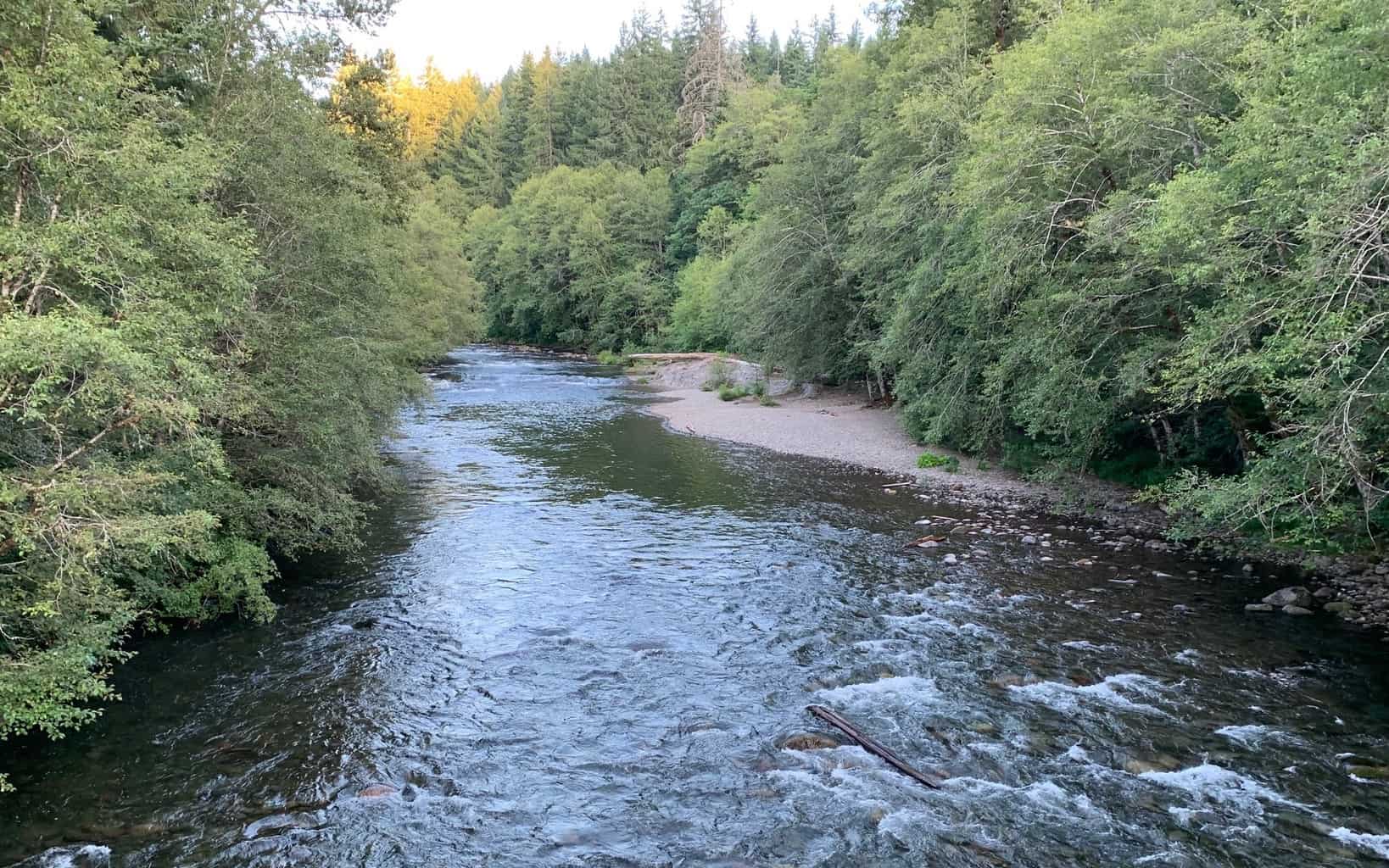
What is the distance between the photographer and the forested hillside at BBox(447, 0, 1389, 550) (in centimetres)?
941

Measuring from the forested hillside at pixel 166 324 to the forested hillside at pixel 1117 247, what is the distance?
12.1 meters

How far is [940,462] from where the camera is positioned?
23.6 meters

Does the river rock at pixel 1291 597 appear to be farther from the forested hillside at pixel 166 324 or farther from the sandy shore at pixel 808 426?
the forested hillside at pixel 166 324

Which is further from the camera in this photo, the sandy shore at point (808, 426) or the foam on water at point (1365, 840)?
the sandy shore at point (808, 426)

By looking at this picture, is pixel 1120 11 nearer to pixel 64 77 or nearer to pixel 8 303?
pixel 64 77

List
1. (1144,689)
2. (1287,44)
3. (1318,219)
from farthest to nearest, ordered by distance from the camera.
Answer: (1287,44) < (1144,689) < (1318,219)

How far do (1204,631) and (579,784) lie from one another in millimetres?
9216

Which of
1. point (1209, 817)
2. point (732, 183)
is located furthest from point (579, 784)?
point (732, 183)

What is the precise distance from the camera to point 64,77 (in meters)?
7.88

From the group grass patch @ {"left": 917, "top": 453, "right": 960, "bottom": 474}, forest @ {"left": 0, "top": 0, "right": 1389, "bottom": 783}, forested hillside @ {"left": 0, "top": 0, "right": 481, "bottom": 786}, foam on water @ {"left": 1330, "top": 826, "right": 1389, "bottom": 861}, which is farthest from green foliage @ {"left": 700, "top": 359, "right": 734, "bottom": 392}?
foam on water @ {"left": 1330, "top": 826, "right": 1389, "bottom": 861}

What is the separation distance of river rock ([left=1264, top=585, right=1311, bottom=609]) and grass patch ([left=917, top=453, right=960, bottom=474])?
10.3 m

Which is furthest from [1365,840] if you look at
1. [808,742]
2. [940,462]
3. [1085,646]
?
[940,462]

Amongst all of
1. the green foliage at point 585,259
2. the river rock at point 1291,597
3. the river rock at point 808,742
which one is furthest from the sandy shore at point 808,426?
the green foliage at point 585,259

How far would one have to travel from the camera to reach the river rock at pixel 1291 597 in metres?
12.3
